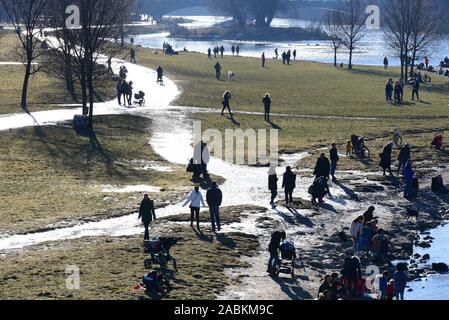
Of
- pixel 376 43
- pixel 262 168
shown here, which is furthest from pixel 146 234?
pixel 376 43

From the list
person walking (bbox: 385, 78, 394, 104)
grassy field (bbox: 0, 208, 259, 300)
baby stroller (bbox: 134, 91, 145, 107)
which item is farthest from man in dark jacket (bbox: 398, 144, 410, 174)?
person walking (bbox: 385, 78, 394, 104)

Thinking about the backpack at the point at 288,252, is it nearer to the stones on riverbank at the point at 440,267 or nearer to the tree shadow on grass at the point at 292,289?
the tree shadow on grass at the point at 292,289

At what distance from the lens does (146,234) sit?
26.0 m

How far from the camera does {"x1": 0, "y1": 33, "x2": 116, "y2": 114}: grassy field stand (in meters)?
52.1

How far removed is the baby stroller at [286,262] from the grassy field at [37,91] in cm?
2867

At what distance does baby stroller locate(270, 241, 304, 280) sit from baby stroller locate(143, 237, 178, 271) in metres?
2.71

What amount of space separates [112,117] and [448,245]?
25.2 metres

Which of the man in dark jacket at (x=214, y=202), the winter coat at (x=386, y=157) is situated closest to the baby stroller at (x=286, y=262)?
the man in dark jacket at (x=214, y=202)

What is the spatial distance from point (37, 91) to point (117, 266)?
38040 millimetres

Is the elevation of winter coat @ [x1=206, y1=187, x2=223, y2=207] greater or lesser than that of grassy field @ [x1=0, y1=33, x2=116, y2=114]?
lesser

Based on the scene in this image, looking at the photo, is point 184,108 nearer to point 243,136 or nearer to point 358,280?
point 243,136

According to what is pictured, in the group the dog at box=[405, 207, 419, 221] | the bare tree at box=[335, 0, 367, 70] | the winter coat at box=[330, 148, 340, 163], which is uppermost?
the bare tree at box=[335, 0, 367, 70]

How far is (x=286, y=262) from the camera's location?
80.6 feet

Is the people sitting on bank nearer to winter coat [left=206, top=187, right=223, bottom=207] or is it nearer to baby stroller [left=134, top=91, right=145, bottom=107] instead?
winter coat [left=206, top=187, right=223, bottom=207]
